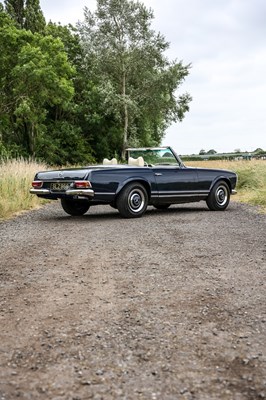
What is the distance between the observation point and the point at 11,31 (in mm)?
31078

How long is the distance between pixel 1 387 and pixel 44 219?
7.46m

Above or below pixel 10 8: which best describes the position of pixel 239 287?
below

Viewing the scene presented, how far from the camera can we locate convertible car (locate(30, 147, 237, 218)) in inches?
339

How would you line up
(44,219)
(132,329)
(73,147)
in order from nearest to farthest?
1. (132,329)
2. (44,219)
3. (73,147)

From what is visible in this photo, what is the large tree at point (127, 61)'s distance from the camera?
124 feet

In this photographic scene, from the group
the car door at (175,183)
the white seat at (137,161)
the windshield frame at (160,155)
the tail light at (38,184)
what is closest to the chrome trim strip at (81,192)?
the tail light at (38,184)

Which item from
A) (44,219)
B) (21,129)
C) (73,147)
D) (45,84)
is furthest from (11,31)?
(44,219)

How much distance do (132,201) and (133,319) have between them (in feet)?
19.6

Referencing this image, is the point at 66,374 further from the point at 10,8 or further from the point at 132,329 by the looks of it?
the point at 10,8

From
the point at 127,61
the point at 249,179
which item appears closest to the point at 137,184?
the point at 249,179

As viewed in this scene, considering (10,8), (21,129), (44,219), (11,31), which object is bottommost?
(44,219)

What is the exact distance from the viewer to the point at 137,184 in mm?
9125

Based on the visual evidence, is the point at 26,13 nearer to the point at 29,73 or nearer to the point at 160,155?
the point at 29,73

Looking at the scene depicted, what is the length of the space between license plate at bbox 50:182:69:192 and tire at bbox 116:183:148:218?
1007mm
